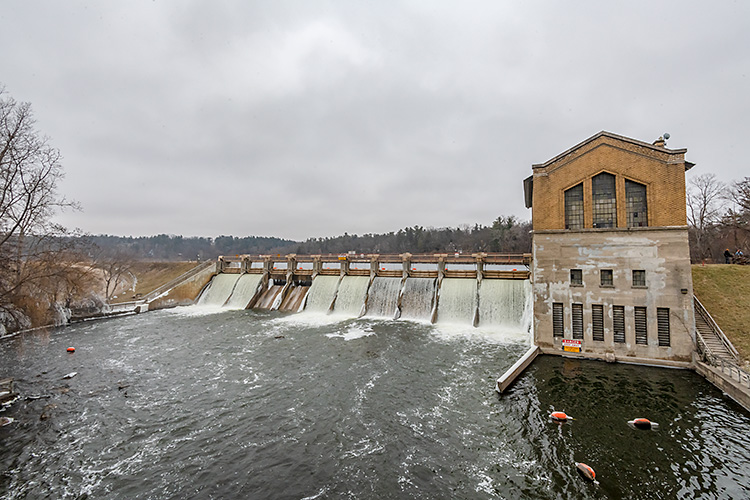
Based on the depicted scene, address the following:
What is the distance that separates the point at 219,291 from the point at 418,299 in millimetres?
23221

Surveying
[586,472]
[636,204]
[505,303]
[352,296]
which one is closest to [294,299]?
[352,296]

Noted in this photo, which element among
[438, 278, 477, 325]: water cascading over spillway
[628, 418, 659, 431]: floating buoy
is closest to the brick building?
[628, 418, 659, 431]: floating buoy

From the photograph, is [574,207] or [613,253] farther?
[574,207]

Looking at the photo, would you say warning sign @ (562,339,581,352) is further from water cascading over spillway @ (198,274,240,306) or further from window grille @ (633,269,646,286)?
water cascading over spillway @ (198,274,240,306)

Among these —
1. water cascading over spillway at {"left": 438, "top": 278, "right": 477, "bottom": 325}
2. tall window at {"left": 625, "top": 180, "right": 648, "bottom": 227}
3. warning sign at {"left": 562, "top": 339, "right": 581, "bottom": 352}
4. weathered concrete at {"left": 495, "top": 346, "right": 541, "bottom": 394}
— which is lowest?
weathered concrete at {"left": 495, "top": 346, "right": 541, "bottom": 394}

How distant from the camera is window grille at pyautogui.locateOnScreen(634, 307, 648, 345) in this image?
1511cm

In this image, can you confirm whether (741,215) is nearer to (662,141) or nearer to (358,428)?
(662,141)

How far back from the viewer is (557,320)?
16609mm

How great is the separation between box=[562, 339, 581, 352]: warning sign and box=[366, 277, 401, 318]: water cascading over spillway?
41.5 ft

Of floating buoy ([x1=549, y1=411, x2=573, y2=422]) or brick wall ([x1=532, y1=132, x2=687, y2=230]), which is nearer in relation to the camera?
floating buoy ([x1=549, y1=411, x2=573, y2=422])

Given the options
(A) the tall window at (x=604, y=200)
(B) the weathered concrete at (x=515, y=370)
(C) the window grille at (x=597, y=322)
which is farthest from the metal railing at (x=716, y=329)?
(B) the weathered concrete at (x=515, y=370)

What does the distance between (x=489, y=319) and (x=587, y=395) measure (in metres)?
10.4

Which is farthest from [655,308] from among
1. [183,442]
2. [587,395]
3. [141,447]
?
[141,447]

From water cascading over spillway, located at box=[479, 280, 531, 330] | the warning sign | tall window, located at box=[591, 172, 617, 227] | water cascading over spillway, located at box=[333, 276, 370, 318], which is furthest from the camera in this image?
water cascading over spillway, located at box=[333, 276, 370, 318]
